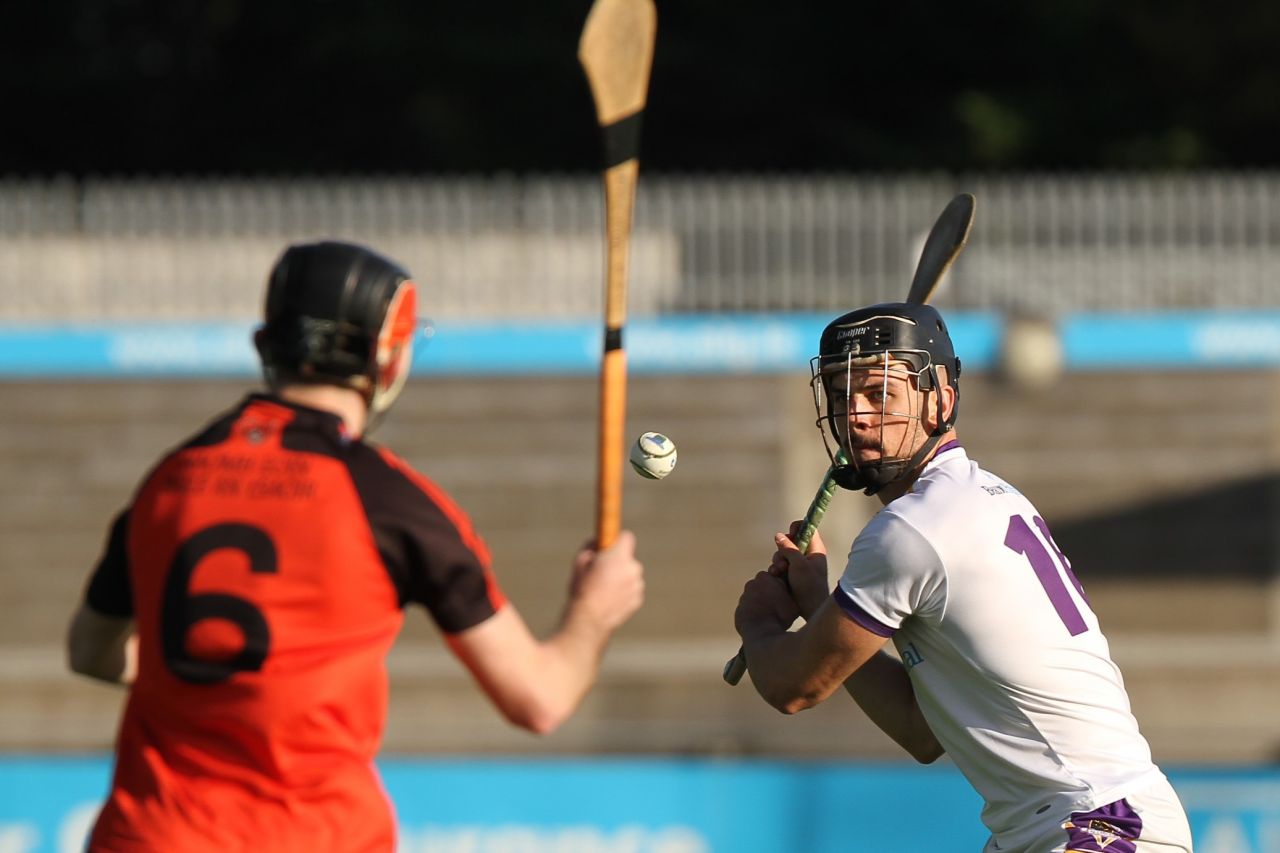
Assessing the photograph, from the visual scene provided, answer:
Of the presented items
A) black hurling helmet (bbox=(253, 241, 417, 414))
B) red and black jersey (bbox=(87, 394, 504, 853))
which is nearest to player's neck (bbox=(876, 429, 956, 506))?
red and black jersey (bbox=(87, 394, 504, 853))

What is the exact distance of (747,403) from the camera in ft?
43.4

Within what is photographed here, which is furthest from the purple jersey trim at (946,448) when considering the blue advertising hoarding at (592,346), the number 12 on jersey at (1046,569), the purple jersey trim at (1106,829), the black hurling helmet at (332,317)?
the blue advertising hoarding at (592,346)

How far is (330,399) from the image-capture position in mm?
3270

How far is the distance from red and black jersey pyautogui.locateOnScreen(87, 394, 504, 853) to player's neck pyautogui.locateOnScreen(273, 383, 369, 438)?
6cm

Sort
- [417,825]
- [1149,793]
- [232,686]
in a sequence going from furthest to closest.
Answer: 1. [417,825]
2. [1149,793]
3. [232,686]

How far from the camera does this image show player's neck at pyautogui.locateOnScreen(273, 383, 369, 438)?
3.26 meters

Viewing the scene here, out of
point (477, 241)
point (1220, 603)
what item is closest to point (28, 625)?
point (477, 241)

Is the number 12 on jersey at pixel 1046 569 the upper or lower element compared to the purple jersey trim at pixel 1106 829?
upper

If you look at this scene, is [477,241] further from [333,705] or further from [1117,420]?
[333,705]

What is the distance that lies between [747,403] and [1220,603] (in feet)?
12.6

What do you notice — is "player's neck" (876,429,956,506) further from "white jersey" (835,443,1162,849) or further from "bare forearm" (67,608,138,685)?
"bare forearm" (67,608,138,685)

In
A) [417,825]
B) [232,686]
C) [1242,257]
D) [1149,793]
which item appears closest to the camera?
[232,686]

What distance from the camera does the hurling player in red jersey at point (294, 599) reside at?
3.07 metres

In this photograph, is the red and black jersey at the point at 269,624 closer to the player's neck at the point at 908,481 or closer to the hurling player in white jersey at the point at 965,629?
the hurling player in white jersey at the point at 965,629
